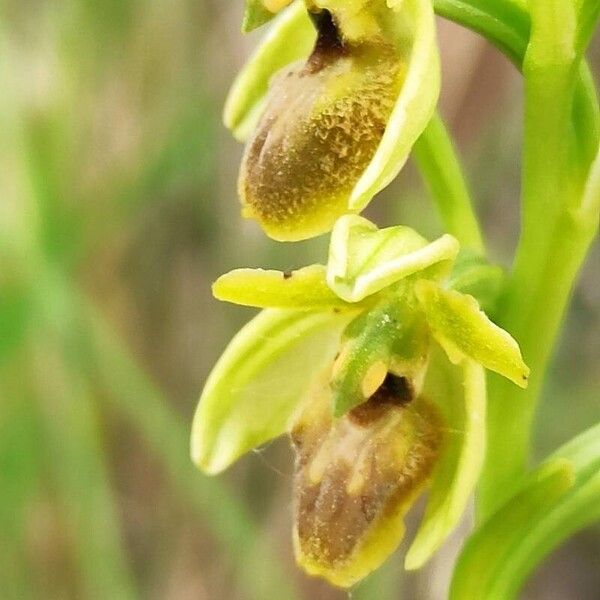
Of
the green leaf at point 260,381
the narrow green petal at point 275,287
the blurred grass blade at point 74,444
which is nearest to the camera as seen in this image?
the narrow green petal at point 275,287

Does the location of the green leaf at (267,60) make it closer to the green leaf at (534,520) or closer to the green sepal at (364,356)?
the green sepal at (364,356)

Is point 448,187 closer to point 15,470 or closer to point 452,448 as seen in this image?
point 452,448

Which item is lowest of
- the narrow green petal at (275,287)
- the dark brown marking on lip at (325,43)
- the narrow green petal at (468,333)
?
the narrow green petal at (468,333)

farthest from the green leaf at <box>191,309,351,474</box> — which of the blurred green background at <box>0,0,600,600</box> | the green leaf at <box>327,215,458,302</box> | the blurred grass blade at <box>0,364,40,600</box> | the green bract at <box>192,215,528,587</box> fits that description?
the blurred grass blade at <box>0,364,40,600</box>

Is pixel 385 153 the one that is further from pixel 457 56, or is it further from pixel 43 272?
pixel 457 56

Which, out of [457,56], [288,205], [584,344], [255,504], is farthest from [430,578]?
[288,205]

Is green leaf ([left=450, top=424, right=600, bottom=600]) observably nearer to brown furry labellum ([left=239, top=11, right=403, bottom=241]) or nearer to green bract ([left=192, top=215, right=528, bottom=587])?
green bract ([left=192, top=215, right=528, bottom=587])

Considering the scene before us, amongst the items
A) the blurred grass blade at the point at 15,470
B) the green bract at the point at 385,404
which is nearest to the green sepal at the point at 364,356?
the green bract at the point at 385,404

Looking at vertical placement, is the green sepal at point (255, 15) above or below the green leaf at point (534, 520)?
above
